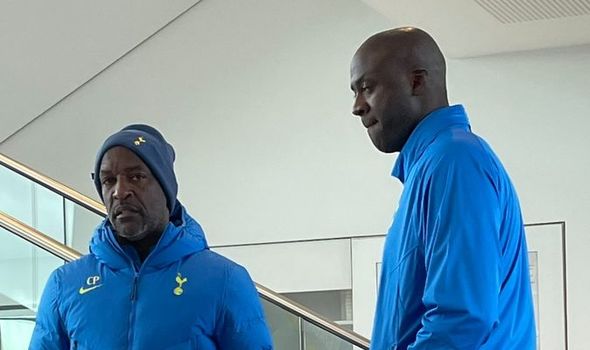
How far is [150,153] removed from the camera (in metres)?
2.30

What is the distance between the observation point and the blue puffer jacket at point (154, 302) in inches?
88.8

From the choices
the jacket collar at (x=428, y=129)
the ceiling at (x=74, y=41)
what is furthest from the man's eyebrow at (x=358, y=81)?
the ceiling at (x=74, y=41)

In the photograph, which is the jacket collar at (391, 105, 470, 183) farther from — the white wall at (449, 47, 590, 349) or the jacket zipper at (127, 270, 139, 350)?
the white wall at (449, 47, 590, 349)

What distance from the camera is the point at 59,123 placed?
745 centimetres

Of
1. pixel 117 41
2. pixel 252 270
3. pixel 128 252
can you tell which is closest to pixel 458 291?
pixel 128 252

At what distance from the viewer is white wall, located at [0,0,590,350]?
20.1ft

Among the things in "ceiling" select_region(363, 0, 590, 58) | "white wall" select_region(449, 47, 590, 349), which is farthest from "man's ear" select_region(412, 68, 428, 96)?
"white wall" select_region(449, 47, 590, 349)

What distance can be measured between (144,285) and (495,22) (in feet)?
12.2

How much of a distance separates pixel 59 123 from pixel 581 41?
12.2 feet

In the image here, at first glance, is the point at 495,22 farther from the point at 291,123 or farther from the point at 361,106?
the point at 361,106

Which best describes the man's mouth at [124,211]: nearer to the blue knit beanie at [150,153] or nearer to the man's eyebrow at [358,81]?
the blue knit beanie at [150,153]

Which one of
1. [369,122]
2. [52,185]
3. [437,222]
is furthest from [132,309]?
[52,185]

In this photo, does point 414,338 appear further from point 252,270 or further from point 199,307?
point 252,270

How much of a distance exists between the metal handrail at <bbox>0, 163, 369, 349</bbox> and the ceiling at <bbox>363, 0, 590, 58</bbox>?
1855 mm
